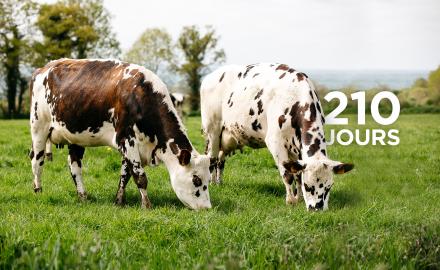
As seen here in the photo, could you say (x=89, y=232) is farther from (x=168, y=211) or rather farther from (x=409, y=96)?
(x=409, y=96)

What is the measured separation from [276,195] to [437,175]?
11.6 feet

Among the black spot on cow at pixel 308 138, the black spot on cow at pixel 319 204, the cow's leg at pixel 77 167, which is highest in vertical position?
the black spot on cow at pixel 308 138

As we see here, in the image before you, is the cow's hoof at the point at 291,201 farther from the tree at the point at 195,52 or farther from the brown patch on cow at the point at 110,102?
the tree at the point at 195,52

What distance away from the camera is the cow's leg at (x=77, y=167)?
9438 millimetres

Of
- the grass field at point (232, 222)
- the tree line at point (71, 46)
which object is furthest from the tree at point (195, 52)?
the grass field at point (232, 222)

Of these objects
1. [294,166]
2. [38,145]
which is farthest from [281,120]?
[38,145]

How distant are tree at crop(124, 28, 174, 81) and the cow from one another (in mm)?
53078

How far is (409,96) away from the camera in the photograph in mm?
34438

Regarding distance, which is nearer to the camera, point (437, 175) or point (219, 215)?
point (219, 215)

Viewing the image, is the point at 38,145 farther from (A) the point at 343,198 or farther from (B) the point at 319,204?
(A) the point at 343,198

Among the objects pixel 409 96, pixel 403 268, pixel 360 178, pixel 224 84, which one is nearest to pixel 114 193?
pixel 224 84

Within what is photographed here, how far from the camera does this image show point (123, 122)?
28.7 ft

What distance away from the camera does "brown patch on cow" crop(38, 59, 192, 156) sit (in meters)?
8.74

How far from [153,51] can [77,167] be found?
54.8 metres
